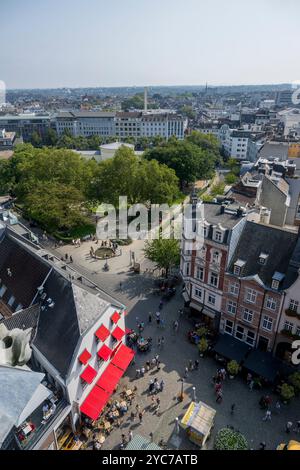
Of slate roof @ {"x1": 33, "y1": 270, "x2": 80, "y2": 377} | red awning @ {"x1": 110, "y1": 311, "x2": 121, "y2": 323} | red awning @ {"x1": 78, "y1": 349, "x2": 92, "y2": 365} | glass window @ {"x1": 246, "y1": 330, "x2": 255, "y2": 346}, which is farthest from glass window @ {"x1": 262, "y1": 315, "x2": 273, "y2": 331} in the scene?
slate roof @ {"x1": 33, "y1": 270, "x2": 80, "y2": 377}

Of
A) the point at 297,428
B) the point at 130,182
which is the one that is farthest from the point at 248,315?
the point at 130,182

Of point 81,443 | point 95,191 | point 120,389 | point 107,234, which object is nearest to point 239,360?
point 120,389

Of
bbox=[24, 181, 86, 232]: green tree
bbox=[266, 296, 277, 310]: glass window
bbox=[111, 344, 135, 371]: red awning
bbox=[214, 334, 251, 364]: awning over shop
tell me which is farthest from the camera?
bbox=[24, 181, 86, 232]: green tree

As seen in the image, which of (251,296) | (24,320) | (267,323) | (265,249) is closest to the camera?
(24,320)

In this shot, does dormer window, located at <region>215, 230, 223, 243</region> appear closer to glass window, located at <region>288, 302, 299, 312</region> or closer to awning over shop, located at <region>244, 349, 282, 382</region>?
glass window, located at <region>288, 302, 299, 312</region>

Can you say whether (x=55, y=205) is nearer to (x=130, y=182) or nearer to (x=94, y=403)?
(x=130, y=182)

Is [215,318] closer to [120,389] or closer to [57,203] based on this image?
[120,389]
